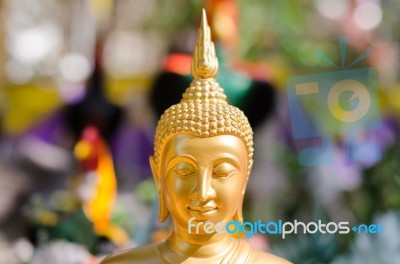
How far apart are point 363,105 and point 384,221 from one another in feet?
1.94

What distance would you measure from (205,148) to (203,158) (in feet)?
0.09

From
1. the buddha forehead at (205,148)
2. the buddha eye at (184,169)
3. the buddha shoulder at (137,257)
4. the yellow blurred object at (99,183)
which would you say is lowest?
the yellow blurred object at (99,183)

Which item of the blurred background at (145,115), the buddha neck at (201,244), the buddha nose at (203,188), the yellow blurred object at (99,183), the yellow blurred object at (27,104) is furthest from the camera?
the yellow blurred object at (27,104)

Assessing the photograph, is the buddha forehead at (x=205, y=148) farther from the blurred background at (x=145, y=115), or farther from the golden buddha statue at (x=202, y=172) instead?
the blurred background at (x=145, y=115)

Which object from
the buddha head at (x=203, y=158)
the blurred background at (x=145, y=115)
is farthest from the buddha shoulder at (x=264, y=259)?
the blurred background at (x=145, y=115)

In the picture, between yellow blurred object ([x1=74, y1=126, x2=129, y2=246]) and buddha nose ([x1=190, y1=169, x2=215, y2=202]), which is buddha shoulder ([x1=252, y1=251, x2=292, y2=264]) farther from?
yellow blurred object ([x1=74, y1=126, x2=129, y2=246])

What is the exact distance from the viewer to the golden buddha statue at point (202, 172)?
1675mm

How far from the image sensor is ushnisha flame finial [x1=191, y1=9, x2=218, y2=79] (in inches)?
71.6

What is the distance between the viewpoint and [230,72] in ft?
10.3

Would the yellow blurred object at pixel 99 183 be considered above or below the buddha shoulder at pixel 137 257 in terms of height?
below

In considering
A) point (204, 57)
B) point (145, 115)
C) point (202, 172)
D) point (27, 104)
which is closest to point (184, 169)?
point (202, 172)

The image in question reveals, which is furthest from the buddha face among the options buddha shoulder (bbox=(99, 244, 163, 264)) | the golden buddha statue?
buddha shoulder (bbox=(99, 244, 163, 264))

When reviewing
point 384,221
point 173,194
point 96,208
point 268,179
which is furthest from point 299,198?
point 173,194

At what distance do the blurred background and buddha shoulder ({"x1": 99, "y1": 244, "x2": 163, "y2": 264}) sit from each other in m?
1.30
